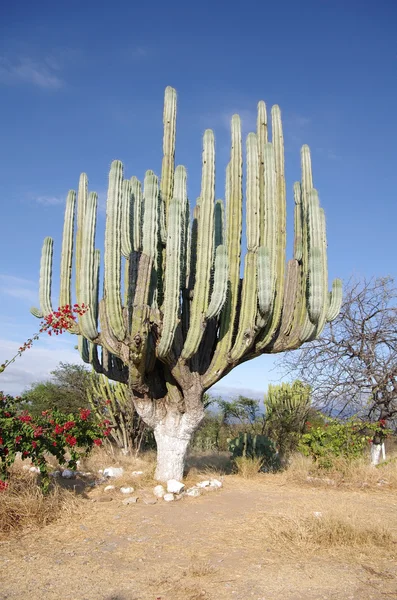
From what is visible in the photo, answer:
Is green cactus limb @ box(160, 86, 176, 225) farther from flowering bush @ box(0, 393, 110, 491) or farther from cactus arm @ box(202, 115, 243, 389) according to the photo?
flowering bush @ box(0, 393, 110, 491)

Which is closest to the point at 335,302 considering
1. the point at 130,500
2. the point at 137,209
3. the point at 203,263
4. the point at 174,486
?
the point at 203,263

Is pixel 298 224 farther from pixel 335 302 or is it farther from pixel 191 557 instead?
pixel 191 557

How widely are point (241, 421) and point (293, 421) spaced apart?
2.85 meters

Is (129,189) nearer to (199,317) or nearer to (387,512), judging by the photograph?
(199,317)

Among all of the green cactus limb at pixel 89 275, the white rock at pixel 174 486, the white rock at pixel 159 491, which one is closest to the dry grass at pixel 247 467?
the white rock at pixel 174 486

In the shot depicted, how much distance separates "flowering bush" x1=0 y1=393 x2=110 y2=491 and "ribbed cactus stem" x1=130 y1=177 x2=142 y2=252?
2.64 metres

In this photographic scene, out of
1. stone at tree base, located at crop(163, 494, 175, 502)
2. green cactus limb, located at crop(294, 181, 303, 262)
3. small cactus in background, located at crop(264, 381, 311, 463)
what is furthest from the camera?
small cactus in background, located at crop(264, 381, 311, 463)

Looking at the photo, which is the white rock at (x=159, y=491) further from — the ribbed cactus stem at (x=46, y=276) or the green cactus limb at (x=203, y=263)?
the ribbed cactus stem at (x=46, y=276)

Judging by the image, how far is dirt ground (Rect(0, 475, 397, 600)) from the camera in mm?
4156

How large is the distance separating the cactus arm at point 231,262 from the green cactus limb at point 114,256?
1.77 m

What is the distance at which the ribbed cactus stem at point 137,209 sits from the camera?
7.73 metres

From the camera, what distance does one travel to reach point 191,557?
496 centimetres

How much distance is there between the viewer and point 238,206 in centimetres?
877

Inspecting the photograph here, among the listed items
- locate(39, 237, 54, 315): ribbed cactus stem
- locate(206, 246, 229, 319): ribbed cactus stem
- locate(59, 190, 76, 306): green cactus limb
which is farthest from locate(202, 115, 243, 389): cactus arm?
locate(39, 237, 54, 315): ribbed cactus stem
